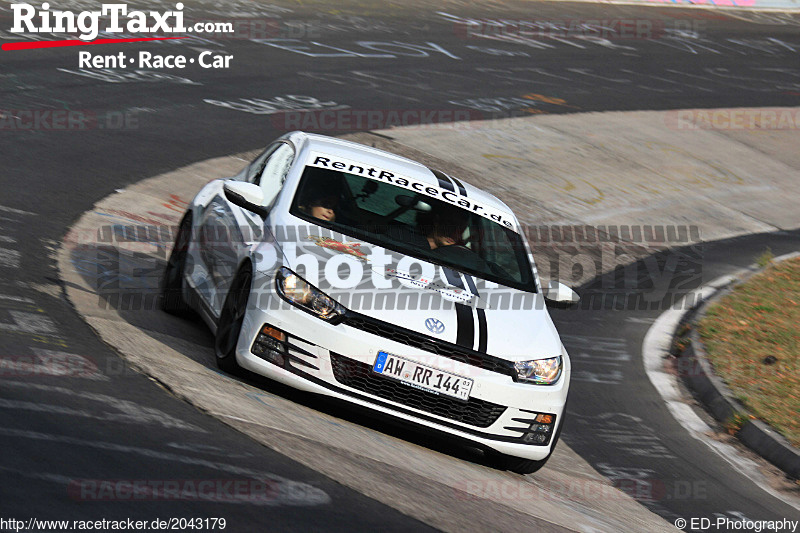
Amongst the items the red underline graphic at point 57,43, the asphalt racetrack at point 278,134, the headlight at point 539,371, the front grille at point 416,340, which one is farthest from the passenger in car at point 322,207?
the red underline graphic at point 57,43

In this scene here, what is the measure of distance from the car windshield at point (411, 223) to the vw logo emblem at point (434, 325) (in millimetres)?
874

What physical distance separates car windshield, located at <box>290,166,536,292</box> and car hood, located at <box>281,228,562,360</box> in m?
0.18

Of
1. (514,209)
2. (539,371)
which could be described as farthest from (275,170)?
(514,209)

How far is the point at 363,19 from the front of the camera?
27641 mm

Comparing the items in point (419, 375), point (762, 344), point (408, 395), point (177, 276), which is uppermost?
point (419, 375)

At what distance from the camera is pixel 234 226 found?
757 centimetres

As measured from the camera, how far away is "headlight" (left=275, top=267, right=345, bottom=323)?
631cm

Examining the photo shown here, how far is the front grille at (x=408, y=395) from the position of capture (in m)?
6.27

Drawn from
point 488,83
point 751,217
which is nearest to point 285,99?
point 488,83

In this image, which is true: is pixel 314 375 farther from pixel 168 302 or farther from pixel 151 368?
pixel 168 302

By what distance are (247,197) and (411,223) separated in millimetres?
1137

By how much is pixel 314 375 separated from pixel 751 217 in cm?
1351

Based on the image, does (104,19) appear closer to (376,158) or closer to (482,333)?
(376,158)

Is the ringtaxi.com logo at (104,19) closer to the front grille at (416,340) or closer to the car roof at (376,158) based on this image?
the car roof at (376,158)
